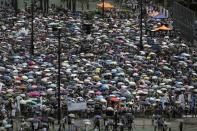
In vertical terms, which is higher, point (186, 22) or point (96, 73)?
point (186, 22)

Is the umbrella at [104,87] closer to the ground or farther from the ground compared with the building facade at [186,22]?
closer to the ground

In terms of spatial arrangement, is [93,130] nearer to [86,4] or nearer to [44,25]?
[44,25]

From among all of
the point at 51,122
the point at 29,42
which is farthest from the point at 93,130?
the point at 29,42

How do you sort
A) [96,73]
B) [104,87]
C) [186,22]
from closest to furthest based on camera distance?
[104,87]
[96,73]
[186,22]

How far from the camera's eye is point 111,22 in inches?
2881

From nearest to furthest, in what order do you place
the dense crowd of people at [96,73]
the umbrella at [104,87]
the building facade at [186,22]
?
the dense crowd of people at [96,73] < the umbrella at [104,87] < the building facade at [186,22]

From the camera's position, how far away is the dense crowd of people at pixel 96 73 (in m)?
43.8

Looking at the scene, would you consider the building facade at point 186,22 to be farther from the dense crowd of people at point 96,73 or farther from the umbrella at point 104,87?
the umbrella at point 104,87

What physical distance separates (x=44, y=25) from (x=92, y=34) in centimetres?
622

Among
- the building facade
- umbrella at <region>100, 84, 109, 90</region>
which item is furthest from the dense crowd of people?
the building facade

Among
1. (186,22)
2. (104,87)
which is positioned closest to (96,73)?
(104,87)

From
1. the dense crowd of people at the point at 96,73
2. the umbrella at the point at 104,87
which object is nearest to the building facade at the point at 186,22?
the dense crowd of people at the point at 96,73

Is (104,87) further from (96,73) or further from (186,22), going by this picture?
(186,22)

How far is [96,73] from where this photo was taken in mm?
52219
